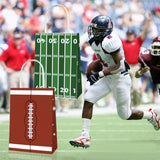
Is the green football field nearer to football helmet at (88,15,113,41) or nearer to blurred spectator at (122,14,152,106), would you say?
football helmet at (88,15,113,41)

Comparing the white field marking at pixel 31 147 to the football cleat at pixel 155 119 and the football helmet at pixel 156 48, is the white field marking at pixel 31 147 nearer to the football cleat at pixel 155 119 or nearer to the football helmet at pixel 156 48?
the football cleat at pixel 155 119

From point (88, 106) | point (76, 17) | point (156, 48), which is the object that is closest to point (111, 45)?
point (88, 106)

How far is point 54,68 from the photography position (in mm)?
5711

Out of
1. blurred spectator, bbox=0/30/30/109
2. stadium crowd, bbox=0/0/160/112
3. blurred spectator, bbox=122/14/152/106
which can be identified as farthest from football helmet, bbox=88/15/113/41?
stadium crowd, bbox=0/0/160/112

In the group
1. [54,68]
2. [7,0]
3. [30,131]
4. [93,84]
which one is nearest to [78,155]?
[30,131]

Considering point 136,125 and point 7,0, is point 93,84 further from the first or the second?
point 7,0

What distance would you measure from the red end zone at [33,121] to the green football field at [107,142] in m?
0.10

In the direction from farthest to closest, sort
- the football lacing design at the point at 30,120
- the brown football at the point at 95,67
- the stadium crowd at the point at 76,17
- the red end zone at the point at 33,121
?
the stadium crowd at the point at 76,17, the brown football at the point at 95,67, the football lacing design at the point at 30,120, the red end zone at the point at 33,121

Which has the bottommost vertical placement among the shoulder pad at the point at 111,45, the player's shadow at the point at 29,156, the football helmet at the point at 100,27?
the player's shadow at the point at 29,156

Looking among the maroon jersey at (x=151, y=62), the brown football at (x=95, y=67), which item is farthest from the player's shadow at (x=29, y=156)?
the maroon jersey at (x=151, y=62)

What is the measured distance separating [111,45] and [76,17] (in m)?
10.3

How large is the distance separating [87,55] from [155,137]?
438 cm

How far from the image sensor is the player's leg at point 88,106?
16.4 feet

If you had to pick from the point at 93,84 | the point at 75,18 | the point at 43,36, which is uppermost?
the point at 75,18
